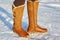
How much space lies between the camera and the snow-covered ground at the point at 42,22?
7.78 feet

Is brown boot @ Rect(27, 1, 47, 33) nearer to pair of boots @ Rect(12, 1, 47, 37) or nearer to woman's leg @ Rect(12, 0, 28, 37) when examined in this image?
pair of boots @ Rect(12, 1, 47, 37)

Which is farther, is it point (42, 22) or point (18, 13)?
point (42, 22)

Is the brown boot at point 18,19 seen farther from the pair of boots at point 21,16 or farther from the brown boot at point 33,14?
the brown boot at point 33,14

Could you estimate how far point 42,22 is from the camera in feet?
9.68

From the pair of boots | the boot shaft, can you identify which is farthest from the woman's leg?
the boot shaft

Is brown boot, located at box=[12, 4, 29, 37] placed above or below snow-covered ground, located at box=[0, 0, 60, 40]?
above

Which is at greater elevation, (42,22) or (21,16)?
(21,16)

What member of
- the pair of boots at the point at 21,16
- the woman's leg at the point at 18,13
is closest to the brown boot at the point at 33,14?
the pair of boots at the point at 21,16

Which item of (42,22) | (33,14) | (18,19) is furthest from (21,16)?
(42,22)

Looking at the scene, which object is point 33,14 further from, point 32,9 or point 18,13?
point 18,13

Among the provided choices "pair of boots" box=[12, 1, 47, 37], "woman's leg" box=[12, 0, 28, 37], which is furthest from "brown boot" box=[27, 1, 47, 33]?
"woman's leg" box=[12, 0, 28, 37]

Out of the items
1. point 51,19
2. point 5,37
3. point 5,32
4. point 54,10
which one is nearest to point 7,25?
point 5,32

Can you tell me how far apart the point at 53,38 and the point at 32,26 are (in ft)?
1.01

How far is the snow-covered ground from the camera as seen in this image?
2371mm
